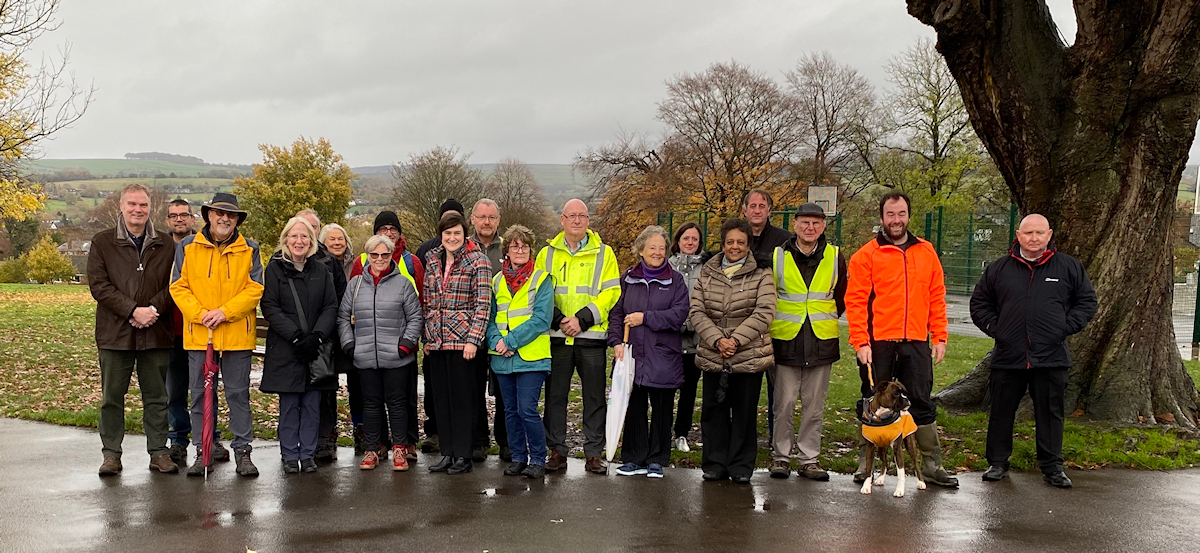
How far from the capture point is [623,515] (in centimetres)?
548

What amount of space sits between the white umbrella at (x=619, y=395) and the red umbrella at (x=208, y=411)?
9.62 feet

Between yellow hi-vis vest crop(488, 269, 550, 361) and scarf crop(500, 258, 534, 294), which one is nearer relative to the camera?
yellow hi-vis vest crop(488, 269, 550, 361)

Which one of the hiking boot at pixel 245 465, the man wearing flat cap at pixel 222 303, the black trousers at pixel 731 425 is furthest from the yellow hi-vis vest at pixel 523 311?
the hiking boot at pixel 245 465

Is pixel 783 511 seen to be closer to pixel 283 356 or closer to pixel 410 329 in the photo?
pixel 410 329

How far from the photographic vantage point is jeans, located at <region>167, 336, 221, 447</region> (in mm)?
6926

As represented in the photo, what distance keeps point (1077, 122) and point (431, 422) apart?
622 cm

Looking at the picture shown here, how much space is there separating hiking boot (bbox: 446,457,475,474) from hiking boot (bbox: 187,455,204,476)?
177cm

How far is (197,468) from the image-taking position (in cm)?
638

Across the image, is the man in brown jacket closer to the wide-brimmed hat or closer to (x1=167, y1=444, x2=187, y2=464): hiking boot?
(x1=167, y1=444, x2=187, y2=464): hiking boot

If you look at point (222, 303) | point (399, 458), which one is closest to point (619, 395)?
point (399, 458)

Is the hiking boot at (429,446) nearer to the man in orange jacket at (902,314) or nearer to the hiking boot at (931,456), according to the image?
the man in orange jacket at (902,314)

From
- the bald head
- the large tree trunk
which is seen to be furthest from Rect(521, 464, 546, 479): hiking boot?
the large tree trunk

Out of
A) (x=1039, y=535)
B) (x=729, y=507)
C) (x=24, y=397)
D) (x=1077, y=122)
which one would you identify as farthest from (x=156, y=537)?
(x=1077, y=122)

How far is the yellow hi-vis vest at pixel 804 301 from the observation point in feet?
21.2
